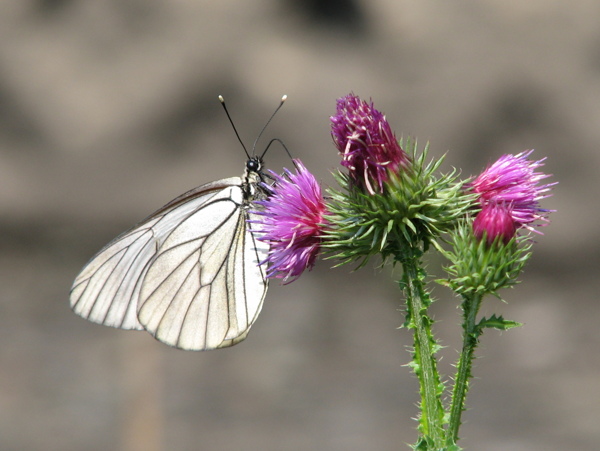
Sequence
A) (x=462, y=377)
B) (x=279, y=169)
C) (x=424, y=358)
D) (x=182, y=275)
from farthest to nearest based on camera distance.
Answer: 1. (x=279, y=169)
2. (x=182, y=275)
3. (x=424, y=358)
4. (x=462, y=377)

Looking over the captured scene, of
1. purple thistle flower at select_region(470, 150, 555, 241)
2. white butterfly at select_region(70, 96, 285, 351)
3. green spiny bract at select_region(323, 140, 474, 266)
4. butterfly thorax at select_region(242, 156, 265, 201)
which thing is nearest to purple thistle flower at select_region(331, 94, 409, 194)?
green spiny bract at select_region(323, 140, 474, 266)

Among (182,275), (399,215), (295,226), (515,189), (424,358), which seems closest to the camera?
(424,358)

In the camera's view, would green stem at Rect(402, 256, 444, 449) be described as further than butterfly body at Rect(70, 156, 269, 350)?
No

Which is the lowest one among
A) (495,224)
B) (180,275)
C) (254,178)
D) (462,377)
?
(462,377)

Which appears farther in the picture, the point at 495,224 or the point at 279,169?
the point at 279,169

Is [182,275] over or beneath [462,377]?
over

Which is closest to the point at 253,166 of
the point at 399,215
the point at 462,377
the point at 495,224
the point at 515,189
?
the point at 399,215

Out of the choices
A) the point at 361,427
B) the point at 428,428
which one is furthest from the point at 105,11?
the point at 428,428

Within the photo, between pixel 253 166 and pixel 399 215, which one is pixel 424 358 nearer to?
pixel 399 215

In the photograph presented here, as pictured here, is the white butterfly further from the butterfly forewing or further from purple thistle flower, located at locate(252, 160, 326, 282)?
purple thistle flower, located at locate(252, 160, 326, 282)
